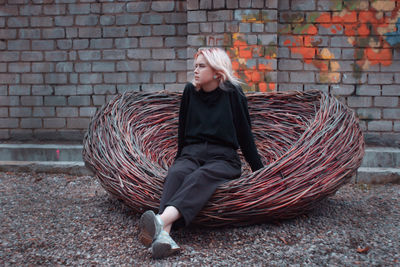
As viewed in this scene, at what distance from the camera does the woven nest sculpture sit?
96.6 inches

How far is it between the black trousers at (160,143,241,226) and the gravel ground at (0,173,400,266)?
274mm

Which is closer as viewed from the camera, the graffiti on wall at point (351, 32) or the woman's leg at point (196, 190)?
the woman's leg at point (196, 190)

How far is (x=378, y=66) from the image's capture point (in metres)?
5.43

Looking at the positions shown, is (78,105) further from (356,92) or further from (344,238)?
(344,238)

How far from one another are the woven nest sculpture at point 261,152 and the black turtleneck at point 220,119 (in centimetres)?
27

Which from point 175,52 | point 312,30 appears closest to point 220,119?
point 175,52

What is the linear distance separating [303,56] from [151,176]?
3.70 meters

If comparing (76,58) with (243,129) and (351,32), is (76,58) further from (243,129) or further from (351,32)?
(351,32)

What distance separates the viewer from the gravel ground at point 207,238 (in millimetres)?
2174

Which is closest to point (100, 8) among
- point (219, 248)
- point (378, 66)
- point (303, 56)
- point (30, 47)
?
point (30, 47)

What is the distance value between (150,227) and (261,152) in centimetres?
179

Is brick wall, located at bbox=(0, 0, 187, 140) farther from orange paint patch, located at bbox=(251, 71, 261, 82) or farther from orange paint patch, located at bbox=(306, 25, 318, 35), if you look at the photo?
orange paint patch, located at bbox=(306, 25, 318, 35)

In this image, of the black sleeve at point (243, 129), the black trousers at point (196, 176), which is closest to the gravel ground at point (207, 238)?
the black trousers at point (196, 176)

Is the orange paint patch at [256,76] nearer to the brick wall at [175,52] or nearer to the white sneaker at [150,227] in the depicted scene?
the brick wall at [175,52]
